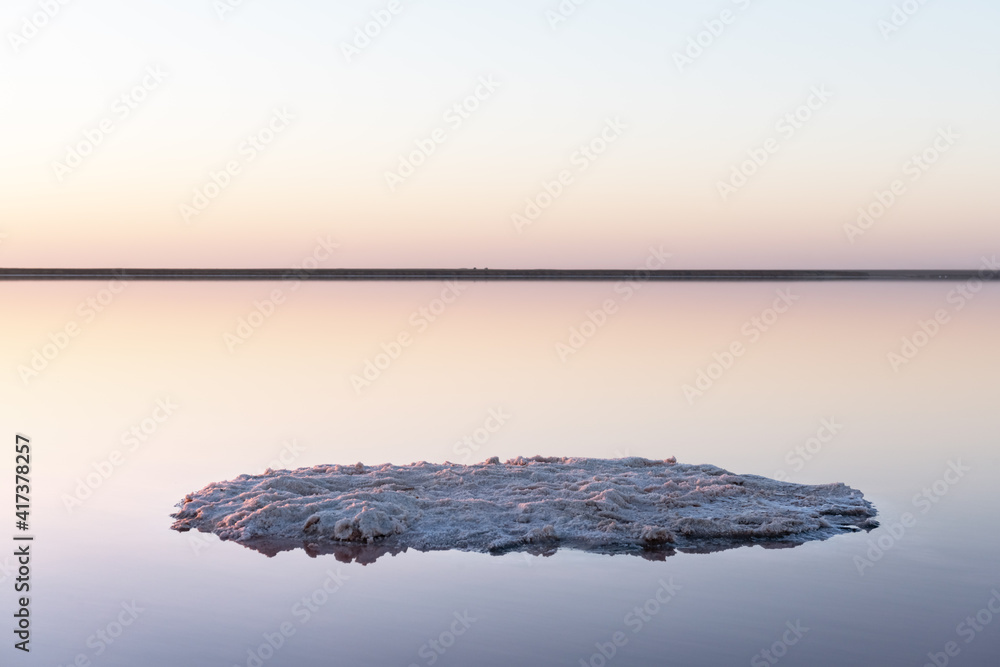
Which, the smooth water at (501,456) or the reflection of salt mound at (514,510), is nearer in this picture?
the smooth water at (501,456)

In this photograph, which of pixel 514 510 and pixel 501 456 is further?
pixel 501 456

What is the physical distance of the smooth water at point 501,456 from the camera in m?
4.68

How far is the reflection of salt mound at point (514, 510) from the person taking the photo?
6.16m

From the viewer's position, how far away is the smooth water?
4.68m

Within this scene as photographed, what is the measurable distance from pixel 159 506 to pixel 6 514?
0.95 meters

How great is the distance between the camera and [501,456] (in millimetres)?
8617

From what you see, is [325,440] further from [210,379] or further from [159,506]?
[210,379]

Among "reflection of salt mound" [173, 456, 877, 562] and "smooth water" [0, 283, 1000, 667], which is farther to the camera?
"reflection of salt mound" [173, 456, 877, 562]

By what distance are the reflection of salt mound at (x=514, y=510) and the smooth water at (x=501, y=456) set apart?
0.23 metres

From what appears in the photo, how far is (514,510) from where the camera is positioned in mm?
6652

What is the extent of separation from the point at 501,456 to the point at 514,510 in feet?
6.46

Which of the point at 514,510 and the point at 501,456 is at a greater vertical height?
the point at 501,456

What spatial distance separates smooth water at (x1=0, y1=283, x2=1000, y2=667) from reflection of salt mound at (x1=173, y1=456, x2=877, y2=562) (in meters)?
0.23

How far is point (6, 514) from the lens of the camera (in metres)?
6.73
